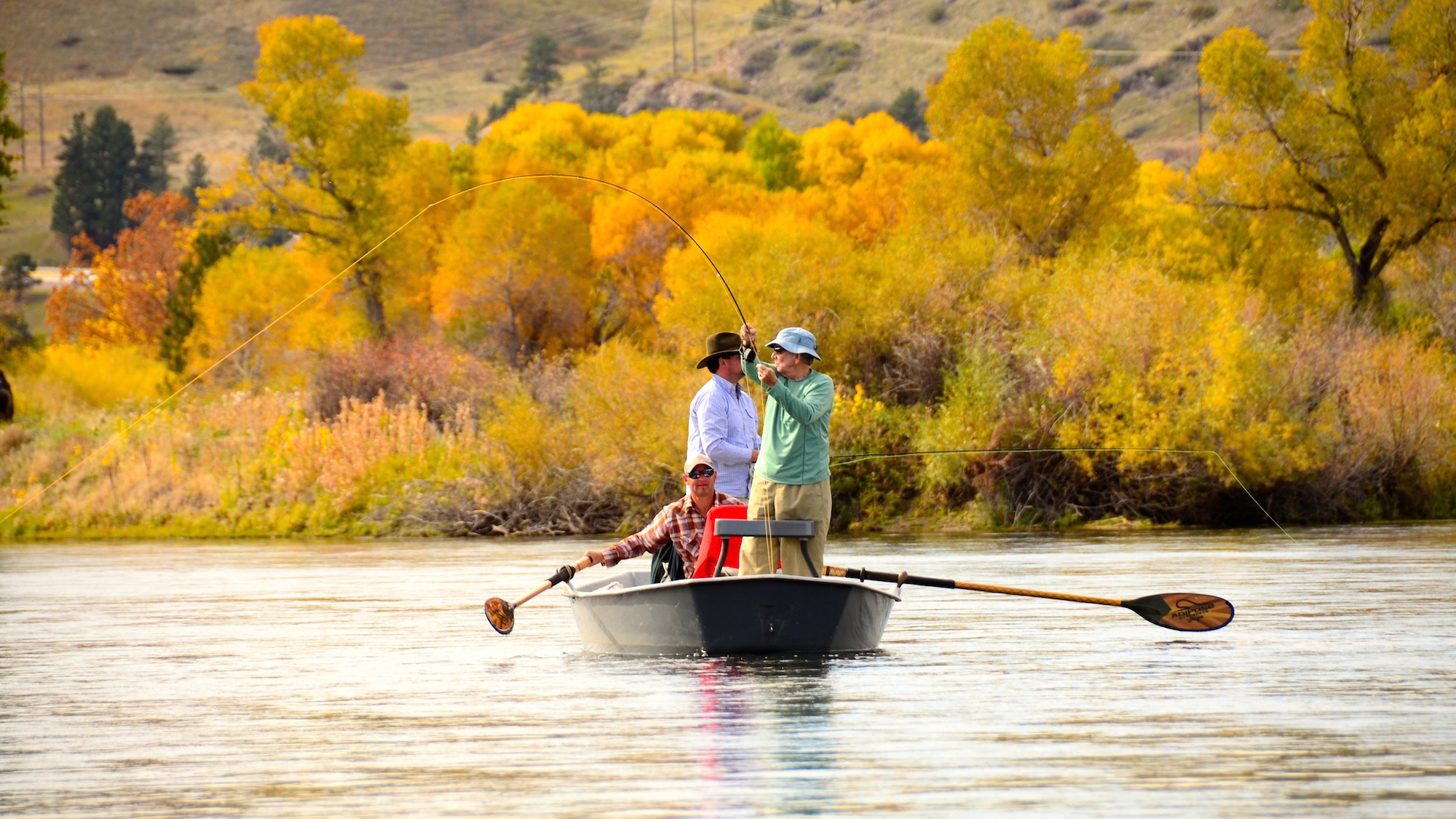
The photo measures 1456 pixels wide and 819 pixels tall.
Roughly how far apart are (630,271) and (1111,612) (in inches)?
1407

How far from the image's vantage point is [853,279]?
3406 centimetres

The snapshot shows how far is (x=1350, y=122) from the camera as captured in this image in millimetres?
40469

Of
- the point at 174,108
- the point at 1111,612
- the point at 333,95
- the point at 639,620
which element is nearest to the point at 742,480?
the point at 639,620

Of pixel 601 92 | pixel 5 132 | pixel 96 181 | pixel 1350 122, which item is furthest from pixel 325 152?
pixel 601 92

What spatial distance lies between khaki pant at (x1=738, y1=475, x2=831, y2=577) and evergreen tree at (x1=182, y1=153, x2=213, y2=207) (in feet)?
361

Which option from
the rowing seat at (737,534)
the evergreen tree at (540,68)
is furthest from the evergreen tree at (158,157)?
the rowing seat at (737,534)

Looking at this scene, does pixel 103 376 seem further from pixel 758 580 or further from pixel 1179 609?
pixel 758 580

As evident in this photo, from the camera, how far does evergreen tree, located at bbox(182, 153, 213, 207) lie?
388ft

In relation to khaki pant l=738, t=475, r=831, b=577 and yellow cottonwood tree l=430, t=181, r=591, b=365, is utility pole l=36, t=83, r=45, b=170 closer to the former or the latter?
yellow cottonwood tree l=430, t=181, r=591, b=365

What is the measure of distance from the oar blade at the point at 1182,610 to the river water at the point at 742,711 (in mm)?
195

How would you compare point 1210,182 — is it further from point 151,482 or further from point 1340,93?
point 151,482

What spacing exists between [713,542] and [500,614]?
2.61 meters

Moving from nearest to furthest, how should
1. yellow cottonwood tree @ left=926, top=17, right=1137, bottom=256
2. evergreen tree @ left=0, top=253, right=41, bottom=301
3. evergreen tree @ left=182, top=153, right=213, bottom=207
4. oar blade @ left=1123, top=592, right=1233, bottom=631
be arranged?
oar blade @ left=1123, top=592, right=1233, bottom=631 < yellow cottonwood tree @ left=926, top=17, right=1137, bottom=256 < evergreen tree @ left=0, top=253, right=41, bottom=301 < evergreen tree @ left=182, top=153, right=213, bottom=207

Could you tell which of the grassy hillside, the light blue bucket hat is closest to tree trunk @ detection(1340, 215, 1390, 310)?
the light blue bucket hat
